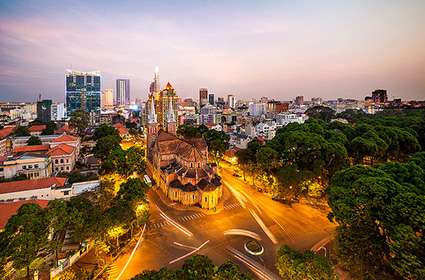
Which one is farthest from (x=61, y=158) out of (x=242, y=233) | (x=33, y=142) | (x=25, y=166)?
(x=242, y=233)

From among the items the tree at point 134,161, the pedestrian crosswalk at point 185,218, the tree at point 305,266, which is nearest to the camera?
the tree at point 305,266

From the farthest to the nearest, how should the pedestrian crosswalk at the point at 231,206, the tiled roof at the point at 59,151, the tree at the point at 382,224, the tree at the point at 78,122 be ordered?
the tree at the point at 78,122 < the tiled roof at the point at 59,151 < the pedestrian crosswalk at the point at 231,206 < the tree at the point at 382,224

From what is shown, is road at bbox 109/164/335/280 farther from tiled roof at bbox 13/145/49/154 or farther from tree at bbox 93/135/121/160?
tiled roof at bbox 13/145/49/154

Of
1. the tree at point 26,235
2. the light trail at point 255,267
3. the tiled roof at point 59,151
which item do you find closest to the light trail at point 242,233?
the light trail at point 255,267

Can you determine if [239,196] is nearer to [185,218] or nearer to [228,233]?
[185,218]

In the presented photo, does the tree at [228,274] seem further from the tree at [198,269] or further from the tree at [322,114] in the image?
the tree at [322,114]

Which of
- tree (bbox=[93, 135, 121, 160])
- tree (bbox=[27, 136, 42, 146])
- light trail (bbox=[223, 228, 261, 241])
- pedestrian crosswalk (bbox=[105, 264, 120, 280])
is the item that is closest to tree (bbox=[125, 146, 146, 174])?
tree (bbox=[93, 135, 121, 160])
